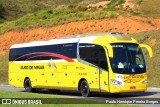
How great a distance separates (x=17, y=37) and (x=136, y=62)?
38.6m

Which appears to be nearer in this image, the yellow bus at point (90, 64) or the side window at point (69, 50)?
the yellow bus at point (90, 64)

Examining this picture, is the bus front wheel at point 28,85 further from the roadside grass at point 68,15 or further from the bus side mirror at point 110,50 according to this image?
the roadside grass at point 68,15

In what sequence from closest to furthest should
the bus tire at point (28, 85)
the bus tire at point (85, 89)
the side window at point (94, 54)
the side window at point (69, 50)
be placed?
1. the side window at point (94, 54)
2. the bus tire at point (85, 89)
3. the side window at point (69, 50)
4. the bus tire at point (28, 85)

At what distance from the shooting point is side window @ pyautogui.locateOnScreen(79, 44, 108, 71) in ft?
75.5

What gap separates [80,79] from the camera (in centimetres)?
2472

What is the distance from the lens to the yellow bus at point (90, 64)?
22.7 meters

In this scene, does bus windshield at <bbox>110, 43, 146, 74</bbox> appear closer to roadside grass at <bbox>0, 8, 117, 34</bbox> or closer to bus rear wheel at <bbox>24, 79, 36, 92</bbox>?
bus rear wheel at <bbox>24, 79, 36, 92</bbox>

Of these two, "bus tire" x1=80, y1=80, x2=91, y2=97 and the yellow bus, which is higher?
the yellow bus

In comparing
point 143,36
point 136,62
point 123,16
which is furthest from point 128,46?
point 123,16

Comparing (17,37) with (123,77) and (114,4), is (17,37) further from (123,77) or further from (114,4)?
(123,77)

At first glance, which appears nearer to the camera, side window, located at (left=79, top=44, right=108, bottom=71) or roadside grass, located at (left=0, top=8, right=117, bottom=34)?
side window, located at (left=79, top=44, right=108, bottom=71)

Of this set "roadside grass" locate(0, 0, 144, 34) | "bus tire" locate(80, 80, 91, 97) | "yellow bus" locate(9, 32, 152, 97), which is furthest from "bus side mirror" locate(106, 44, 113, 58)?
"roadside grass" locate(0, 0, 144, 34)

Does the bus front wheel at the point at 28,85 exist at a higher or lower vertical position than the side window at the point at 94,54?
lower

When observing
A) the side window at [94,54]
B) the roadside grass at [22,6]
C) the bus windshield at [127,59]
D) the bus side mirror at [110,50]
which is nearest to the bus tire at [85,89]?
the side window at [94,54]
